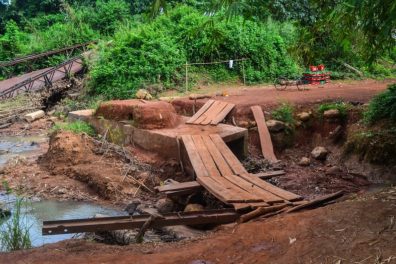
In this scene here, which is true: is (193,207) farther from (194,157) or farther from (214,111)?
(214,111)

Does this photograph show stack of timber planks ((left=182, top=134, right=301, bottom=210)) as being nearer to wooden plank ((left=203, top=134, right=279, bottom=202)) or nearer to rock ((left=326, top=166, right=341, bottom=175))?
wooden plank ((left=203, top=134, right=279, bottom=202))

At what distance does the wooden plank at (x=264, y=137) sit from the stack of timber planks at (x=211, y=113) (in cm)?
69

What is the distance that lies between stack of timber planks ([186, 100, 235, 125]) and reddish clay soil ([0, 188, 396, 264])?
5138 mm

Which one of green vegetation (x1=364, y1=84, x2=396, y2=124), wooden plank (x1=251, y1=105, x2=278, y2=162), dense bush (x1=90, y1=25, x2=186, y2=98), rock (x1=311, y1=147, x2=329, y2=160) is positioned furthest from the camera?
dense bush (x1=90, y1=25, x2=186, y2=98)

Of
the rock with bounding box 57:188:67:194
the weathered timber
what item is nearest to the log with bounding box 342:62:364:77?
the rock with bounding box 57:188:67:194

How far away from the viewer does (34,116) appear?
16562 millimetres

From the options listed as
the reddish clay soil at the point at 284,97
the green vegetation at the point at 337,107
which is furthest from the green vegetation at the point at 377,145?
the reddish clay soil at the point at 284,97

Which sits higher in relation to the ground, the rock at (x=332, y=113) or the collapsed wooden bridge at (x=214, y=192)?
the rock at (x=332, y=113)

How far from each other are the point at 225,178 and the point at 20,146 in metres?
8.27

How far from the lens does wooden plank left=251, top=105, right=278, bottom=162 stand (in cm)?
959

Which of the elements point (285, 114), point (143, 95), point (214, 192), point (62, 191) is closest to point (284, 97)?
point (285, 114)

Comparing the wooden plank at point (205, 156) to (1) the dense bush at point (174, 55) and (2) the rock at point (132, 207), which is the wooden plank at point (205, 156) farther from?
(1) the dense bush at point (174, 55)

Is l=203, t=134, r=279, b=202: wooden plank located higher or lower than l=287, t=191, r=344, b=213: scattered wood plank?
lower

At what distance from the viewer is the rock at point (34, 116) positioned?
16.4 metres
